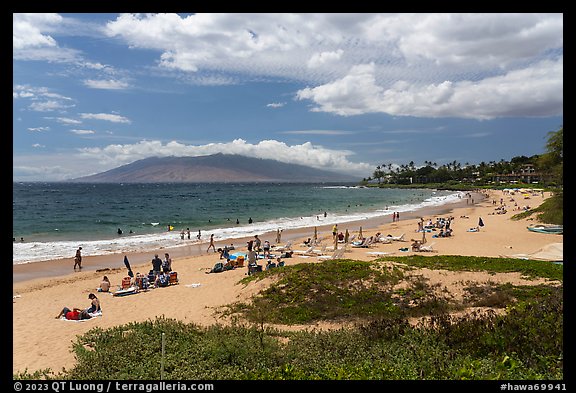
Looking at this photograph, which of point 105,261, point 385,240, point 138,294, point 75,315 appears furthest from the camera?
point 385,240

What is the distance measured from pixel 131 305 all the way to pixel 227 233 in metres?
23.3

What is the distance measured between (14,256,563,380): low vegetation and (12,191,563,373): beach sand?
1.06m

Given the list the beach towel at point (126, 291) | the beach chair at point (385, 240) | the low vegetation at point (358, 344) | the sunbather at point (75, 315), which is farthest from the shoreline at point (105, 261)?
the low vegetation at point (358, 344)

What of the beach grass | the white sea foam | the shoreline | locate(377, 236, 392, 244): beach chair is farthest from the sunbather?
locate(377, 236, 392, 244): beach chair

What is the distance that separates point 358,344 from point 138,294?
1175cm

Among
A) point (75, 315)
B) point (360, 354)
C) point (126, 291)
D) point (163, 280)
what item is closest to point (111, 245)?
point (163, 280)

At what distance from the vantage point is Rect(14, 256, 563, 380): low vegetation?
17.0ft

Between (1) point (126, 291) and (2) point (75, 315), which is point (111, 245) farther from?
(2) point (75, 315)

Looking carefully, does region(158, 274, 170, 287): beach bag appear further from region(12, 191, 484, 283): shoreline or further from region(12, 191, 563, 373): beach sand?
region(12, 191, 484, 283): shoreline

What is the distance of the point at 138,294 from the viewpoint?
1552cm

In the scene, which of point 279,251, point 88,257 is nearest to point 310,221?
point 279,251

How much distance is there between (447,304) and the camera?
34.3 ft

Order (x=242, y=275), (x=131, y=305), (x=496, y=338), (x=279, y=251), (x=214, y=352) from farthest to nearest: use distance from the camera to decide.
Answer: (x=279, y=251) → (x=242, y=275) → (x=131, y=305) → (x=214, y=352) → (x=496, y=338)
